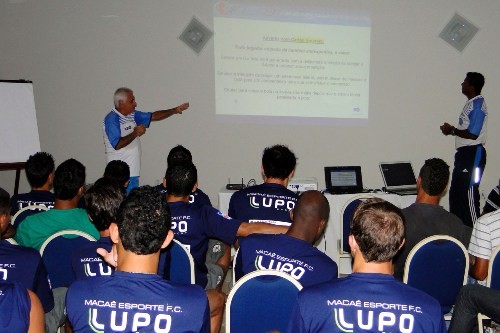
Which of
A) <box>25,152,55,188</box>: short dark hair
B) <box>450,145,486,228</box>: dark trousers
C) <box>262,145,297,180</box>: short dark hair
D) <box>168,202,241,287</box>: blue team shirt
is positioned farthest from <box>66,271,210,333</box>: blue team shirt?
<box>450,145,486,228</box>: dark trousers

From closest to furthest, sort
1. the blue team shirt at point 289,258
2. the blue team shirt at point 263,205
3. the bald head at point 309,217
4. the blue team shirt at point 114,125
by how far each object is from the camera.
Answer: the blue team shirt at point 289,258, the bald head at point 309,217, the blue team shirt at point 263,205, the blue team shirt at point 114,125

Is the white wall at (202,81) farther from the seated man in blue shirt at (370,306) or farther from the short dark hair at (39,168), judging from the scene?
the seated man in blue shirt at (370,306)

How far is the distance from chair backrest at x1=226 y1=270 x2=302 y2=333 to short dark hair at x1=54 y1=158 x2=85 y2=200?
1.49m

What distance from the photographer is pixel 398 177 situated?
17.7 ft

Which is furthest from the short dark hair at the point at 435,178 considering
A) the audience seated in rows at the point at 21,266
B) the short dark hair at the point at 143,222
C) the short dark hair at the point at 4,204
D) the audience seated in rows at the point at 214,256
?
the short dark hair at the point at 4,204

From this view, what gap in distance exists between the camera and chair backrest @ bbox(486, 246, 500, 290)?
8.14 ft

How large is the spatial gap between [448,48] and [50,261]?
5.16m

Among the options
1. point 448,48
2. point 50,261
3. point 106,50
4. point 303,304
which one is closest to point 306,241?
point 303,304

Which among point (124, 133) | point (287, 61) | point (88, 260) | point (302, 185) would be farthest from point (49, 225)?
point (287, 61)

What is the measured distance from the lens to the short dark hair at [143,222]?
1.59m

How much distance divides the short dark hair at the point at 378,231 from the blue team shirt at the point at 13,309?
1.10 metres

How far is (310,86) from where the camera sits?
582 cm

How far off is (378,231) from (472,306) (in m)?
1.16

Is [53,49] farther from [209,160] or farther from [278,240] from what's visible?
[278,240]
